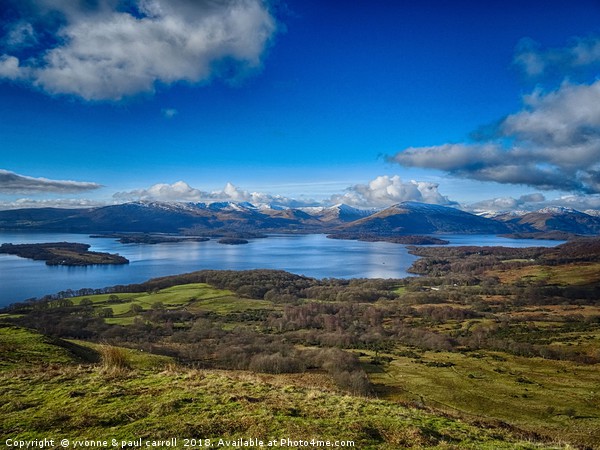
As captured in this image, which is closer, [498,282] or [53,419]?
[53,419]

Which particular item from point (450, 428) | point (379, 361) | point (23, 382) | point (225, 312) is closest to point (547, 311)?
point (379, 361)

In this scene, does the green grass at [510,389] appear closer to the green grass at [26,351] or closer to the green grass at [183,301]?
the green grass at [26,351]

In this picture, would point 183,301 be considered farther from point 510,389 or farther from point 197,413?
point 197,413

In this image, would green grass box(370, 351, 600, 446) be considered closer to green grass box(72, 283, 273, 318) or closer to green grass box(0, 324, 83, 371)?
green grass box(0, 324, 83, 371)

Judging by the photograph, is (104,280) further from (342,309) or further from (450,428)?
(450,428)

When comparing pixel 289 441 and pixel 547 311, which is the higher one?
pixel 289 441

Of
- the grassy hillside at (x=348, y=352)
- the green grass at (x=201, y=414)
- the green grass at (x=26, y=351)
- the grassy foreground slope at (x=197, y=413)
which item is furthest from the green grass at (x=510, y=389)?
the green grass at (x=26, y=351)
